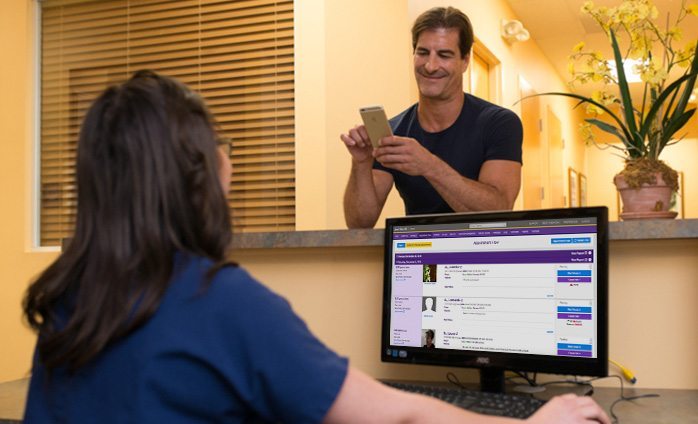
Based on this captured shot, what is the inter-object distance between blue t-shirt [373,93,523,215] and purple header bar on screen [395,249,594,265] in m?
0.56

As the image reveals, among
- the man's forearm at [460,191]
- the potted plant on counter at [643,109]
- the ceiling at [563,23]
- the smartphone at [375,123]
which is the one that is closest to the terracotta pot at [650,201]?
the potted plant on counter at [643,109]

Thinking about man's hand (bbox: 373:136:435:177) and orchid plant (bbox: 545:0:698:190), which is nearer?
orchid plant (bbox: 545:0:698:190)

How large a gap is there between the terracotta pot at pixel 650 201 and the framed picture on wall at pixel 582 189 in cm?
708

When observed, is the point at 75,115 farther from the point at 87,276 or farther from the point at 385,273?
the point at 87,276

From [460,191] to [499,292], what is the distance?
483 millimetres

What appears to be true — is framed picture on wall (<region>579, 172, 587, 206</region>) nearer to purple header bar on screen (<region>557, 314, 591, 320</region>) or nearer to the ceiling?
the ceiling

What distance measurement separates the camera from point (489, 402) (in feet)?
4.30

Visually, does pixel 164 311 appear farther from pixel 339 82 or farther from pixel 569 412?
pixel 339 82

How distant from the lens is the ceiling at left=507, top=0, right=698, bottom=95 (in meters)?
5.45

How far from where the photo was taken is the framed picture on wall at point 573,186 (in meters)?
7.71

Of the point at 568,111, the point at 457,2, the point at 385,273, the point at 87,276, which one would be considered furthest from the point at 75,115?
the point at 568,111

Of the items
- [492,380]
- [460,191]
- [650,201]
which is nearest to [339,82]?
[460,191]

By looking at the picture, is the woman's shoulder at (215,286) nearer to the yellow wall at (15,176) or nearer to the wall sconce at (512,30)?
the yellow wall at (15,176)

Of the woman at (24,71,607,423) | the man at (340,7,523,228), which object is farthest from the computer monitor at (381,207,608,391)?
the woman at (24,71,607,423)
